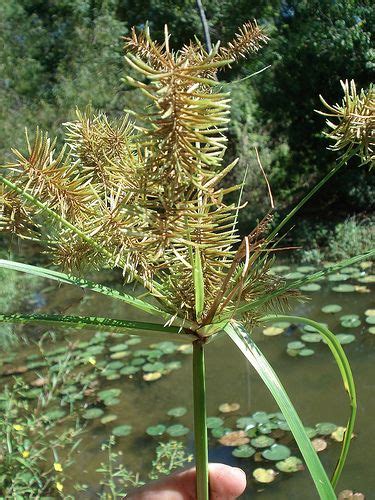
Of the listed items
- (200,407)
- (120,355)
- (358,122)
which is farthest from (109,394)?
(358,122)

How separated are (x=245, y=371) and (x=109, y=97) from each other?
337cm

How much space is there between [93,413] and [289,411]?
111 inches

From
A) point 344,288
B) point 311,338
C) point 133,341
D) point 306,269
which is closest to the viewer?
point 311,338

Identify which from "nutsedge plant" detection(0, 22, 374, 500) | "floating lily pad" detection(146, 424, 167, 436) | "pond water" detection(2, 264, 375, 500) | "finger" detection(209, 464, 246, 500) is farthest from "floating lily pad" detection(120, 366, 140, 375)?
"nutsedge plant" detection(0, 22, 374, 500)

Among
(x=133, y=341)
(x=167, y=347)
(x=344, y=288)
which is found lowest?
(x=167, y=347)

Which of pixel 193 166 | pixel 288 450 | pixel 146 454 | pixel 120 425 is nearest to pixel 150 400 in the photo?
pixel 120 425

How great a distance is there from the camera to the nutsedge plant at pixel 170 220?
40 centimetres

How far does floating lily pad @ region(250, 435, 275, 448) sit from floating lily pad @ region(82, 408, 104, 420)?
91 centimetres

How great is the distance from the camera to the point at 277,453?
2.51 meters

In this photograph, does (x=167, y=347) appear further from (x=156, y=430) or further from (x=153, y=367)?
(x=156, y=430)

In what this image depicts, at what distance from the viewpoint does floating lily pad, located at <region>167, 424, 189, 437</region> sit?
2800 mm

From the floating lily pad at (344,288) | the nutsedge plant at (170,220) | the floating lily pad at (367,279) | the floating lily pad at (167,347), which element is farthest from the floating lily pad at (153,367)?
the nutsedge plant at (170,220)

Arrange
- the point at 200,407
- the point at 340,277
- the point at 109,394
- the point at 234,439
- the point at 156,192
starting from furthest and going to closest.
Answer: the point at 340,277
the point at 109,394
the point at 234,439
the point at 200,407
the point at 156,192

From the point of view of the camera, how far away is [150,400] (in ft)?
10.6
